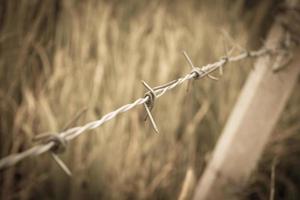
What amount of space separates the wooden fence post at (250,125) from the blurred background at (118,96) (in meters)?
0.14

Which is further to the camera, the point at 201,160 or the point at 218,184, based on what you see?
the point at 201,160

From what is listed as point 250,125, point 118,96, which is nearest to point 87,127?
point 250,125

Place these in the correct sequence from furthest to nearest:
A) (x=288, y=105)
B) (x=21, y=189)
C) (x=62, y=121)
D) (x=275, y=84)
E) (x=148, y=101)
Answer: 1. (x=288, y=105)
2. (x=62, y=121)
3. (x=21, y=189)
4. (x=275, y=84)
5. (x=148, y=101)

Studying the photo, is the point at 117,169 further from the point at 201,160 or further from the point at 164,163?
the point at 201,160

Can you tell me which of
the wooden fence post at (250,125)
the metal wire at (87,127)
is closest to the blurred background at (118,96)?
the wooden fence post at (250,125)

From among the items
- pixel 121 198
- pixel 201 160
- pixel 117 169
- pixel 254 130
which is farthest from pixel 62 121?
pixel 254 130

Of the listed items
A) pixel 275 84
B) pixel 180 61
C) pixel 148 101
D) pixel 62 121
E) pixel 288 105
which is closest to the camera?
pixel 148 101

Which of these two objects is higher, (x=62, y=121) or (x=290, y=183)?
(x=62, y=121)

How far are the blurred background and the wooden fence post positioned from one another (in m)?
0.14

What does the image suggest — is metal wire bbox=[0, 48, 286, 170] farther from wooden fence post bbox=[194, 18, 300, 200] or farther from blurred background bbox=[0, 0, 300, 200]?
blurred background bbox=[0, 0, 300, 200]

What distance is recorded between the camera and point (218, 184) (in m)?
1.22

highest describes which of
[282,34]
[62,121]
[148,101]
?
[62,121]

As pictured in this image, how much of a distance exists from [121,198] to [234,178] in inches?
21.2

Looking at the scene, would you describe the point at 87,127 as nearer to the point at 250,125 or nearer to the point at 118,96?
the point at 250,125
